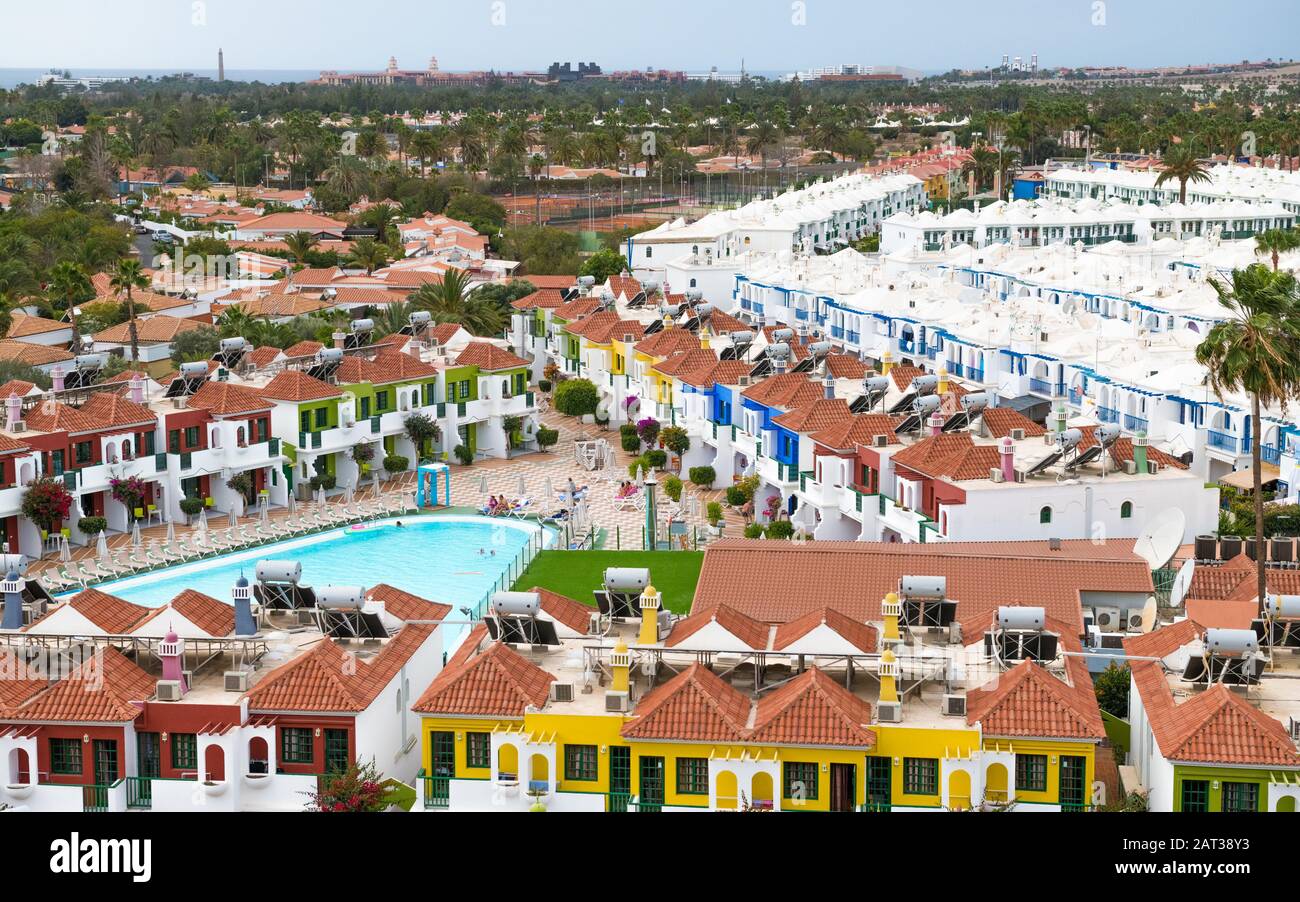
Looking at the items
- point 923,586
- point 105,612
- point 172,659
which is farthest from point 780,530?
point 172,659

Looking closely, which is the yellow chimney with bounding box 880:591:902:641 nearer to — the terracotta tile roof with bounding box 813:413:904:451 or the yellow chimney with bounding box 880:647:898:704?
the yellow chimney with bounding box 880:647:898:704

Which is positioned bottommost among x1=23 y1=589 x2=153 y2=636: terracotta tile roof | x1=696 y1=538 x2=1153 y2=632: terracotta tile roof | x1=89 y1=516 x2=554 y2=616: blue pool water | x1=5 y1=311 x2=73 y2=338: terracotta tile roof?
x1=89 y1=516 x2=554 y2=616: blue pool water

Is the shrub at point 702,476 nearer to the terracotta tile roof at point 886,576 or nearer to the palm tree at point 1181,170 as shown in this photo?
the terracotta tile roof at point 886,576

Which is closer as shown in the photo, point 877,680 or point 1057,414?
point 877,680

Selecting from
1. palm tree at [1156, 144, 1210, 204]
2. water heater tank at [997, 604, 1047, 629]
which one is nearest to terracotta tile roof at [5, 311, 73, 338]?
water heater tank at [997, 604, 1047, 629]
